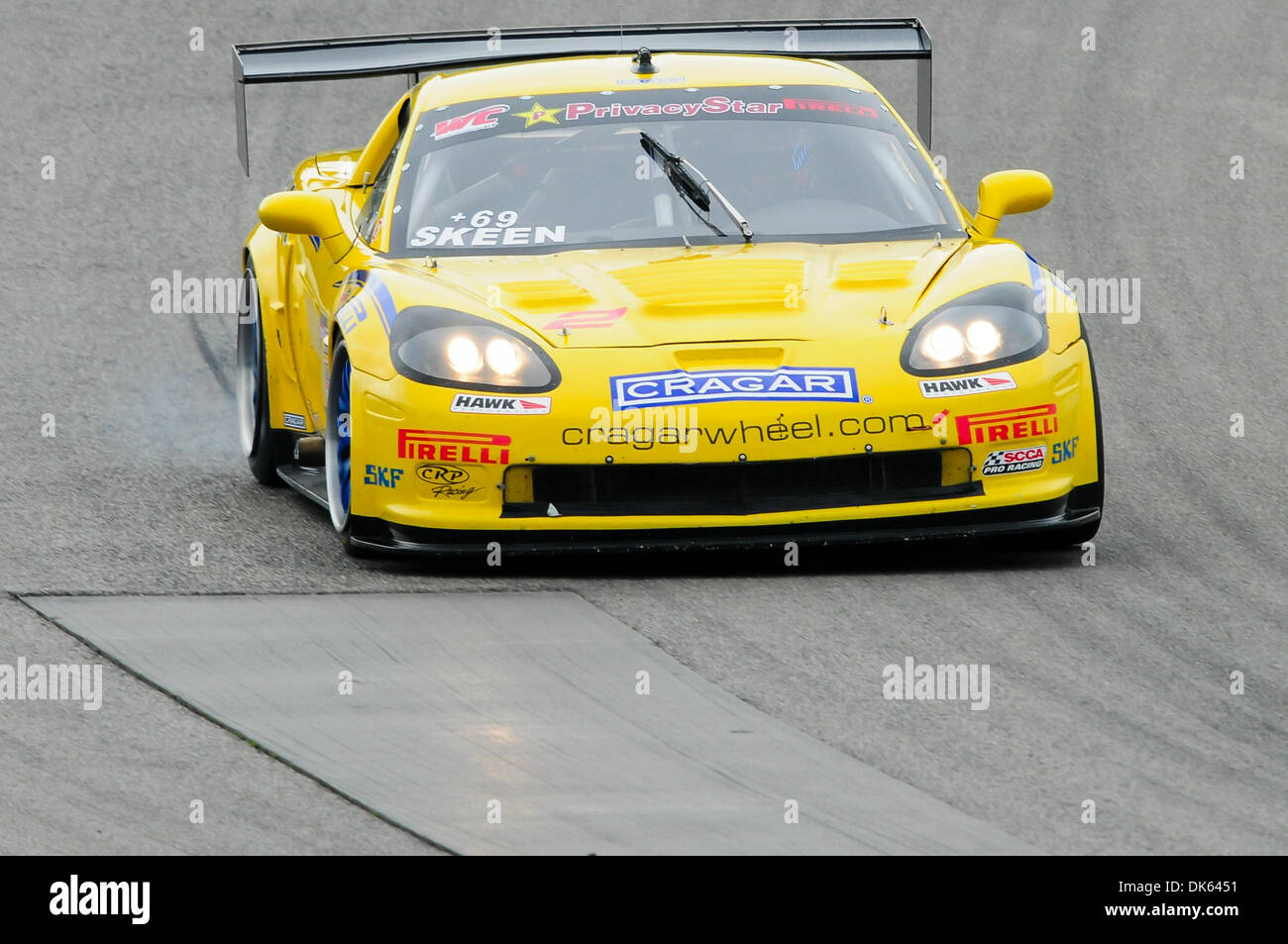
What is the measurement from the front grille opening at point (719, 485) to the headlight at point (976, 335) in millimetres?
256

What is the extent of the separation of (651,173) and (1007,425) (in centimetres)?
167

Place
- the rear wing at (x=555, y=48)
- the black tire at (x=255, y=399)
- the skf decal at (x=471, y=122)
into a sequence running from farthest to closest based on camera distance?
1. the rear wing at (x=555, y=48)
2. the black tire at (x=255, y=399)
3. the skf decal at (x=471, y=122)

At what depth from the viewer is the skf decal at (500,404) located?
6.38 metres

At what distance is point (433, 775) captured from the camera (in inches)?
190

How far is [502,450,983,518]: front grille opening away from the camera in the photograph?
21.0 ft

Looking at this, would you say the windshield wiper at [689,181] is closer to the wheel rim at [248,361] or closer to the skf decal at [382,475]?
the skf decal at [382,475]

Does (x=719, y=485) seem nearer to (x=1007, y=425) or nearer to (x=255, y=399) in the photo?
(x=1007, y=425)

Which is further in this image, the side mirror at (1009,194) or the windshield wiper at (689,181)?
the side mirror at (1009,194)

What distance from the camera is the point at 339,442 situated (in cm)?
693

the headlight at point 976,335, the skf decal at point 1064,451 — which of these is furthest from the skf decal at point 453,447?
the skf decal at point 1064,451
